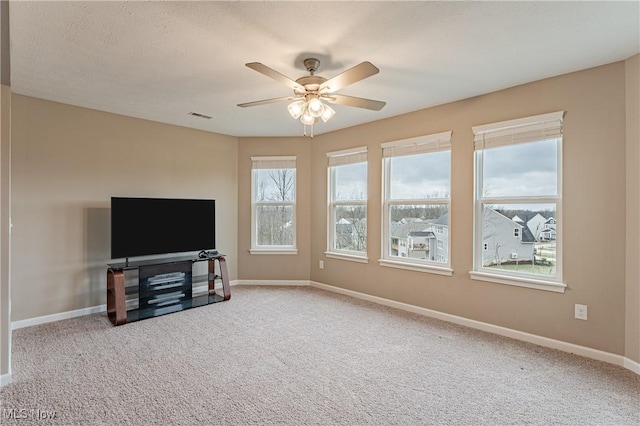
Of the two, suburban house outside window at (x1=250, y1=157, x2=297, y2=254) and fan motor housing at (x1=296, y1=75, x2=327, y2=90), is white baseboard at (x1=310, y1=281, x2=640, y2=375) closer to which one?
suburban house outside window at (x1=250, y1=157, x2=297, y2=254)

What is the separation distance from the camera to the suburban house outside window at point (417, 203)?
13.1 ft

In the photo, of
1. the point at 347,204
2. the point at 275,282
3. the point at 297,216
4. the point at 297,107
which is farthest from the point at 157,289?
the point at 297,107

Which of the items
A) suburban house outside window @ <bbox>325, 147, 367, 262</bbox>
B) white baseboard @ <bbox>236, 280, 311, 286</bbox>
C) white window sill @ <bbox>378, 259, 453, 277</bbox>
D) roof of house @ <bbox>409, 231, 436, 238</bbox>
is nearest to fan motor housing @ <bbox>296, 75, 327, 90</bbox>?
suburban house outside window @ <bbox>325, 147, 367, 262</bbox>

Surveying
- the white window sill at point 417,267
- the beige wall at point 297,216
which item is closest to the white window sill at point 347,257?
the white window sill at point 417,267

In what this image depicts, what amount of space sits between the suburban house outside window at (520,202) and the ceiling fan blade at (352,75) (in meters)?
1.94

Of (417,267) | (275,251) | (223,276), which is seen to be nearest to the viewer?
(417,267)

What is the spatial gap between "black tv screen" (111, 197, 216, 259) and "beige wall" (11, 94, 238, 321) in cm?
42

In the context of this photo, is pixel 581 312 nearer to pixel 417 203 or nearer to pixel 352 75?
pixel 417 203

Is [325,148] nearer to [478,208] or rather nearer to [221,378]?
[478,208]

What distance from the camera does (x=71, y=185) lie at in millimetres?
3977

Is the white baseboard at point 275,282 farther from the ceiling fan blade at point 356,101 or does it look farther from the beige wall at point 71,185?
the ceiling fan blade at point 356,101

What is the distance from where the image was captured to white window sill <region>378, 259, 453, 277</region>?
390cm

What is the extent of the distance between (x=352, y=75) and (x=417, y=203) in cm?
237

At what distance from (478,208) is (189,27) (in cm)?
327
